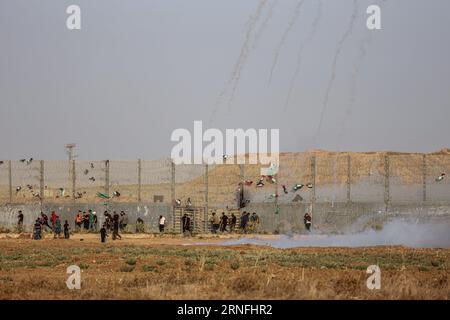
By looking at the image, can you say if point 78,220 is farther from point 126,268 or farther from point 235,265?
point 235,265

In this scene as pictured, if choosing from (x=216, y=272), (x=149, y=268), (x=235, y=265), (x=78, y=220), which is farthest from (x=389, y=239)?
(x=216, y=272)

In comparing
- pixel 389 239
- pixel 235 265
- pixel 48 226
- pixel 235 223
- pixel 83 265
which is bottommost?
pixel 389 239

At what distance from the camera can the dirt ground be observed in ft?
64.9

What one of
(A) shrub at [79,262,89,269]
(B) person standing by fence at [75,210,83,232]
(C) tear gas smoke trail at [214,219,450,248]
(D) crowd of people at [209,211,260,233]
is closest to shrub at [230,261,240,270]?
(A) shrub at [79,262,89,269]

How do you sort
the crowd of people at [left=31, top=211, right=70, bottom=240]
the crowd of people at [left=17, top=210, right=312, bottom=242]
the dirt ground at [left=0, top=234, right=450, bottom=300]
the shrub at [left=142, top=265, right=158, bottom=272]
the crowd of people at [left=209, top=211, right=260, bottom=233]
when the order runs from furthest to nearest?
the crowd of people at [left=209, top=211, right=260, bottom=233] < the crowd of people at [left=17, top=210, right=312, bottom=242] < the crowd of people at [left=31, top=211, right=70, bottom=240] < the shrub at [left=142, top=265, right=158, bottom=272] < the dirt ground at [left=0, top=234, right=450, bottom=300]

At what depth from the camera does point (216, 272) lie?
2653 centimetres

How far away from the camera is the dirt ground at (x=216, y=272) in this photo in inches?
779

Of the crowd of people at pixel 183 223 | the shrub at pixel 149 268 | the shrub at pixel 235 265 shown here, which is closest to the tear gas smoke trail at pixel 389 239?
the crowd of people at pixel 183 223

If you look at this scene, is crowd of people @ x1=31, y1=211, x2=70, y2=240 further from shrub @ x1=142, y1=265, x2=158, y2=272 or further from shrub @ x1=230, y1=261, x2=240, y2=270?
shrub @ x1=230, y1=261, x2=240, y2=270

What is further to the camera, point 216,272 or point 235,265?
point 235,265

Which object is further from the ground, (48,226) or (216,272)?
(216,272)

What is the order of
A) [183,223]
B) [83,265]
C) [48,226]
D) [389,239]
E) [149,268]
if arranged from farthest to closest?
[183,223]
[48,226]
[389,239]
[83,265]
[149,268]
